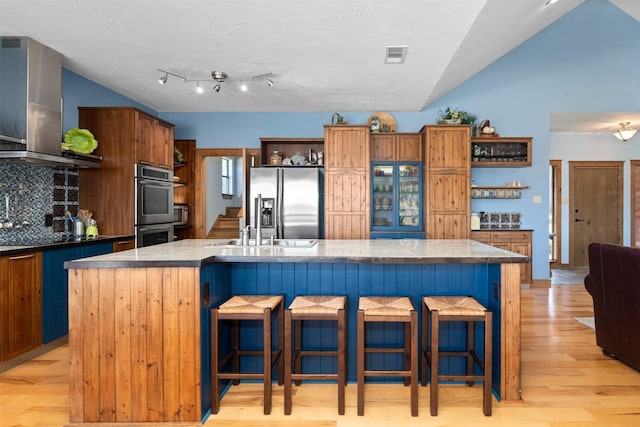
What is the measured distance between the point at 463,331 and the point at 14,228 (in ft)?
12.1

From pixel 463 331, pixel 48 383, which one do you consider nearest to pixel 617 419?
pixel 463 331

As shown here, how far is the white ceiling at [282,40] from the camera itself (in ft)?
8.91

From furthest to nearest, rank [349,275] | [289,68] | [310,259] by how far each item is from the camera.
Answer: [289,68] → [349,275] → [310,259]

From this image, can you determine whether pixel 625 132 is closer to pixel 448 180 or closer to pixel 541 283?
pixel 541 283

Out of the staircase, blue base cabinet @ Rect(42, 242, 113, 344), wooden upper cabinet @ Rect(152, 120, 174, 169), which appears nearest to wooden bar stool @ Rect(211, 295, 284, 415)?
blue base cabinet @ Rect(42, 242, 113, 344)

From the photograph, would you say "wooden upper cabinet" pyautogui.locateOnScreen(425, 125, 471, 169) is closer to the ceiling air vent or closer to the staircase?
the ceiling air vent

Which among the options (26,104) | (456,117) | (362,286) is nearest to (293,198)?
(456,117)

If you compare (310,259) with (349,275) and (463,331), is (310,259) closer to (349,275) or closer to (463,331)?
(349,275)

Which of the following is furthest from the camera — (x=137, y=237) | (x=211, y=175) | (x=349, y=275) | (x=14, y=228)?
(x=211, y=175)

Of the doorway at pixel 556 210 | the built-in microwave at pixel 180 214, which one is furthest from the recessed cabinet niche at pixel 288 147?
the doorway at pixel 556 210

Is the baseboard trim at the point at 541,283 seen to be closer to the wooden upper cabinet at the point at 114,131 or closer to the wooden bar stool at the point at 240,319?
the wooden bar stool at the point at 240,319

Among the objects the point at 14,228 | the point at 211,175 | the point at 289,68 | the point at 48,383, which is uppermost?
the point at 289,68

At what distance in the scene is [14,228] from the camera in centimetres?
326

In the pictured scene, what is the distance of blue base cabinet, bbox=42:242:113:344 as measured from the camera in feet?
9.96
